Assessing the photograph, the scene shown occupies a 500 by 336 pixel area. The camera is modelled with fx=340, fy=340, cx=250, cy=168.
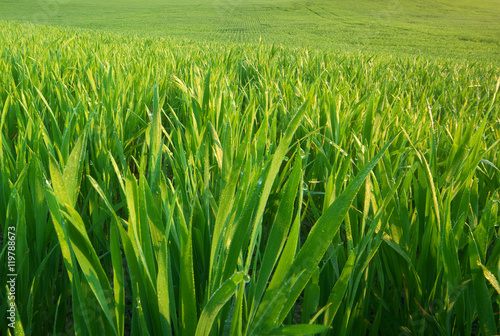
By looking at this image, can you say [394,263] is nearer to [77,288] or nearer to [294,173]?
[294,173]

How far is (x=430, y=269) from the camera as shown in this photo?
0.54 meters

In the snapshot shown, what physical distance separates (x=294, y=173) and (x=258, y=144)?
0.90ft

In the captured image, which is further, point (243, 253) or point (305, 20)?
point (305, 20)

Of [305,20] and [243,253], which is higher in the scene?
[305,20]

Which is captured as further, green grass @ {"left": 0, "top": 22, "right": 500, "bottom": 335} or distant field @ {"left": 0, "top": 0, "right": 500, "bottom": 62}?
distant field @ {"left": 0, "top": 0, "right": 500, "bottom": 62}

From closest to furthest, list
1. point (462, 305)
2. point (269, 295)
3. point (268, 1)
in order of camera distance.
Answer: point (269, 295)
point (462, 305)
point (268, 1)

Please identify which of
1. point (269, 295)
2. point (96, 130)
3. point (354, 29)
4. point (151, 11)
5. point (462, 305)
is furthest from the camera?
point (151, 11)

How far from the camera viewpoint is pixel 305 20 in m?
20.2

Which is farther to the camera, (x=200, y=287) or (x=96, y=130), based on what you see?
(x=96, y=130)

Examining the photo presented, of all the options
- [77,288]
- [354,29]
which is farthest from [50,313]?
[354,29]

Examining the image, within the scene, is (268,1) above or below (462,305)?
above

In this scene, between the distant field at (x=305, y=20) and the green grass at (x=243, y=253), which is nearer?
the green grass at (x=243, y=253)

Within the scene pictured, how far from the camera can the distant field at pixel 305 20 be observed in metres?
13.7

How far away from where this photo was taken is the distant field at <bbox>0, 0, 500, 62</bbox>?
539 inches
